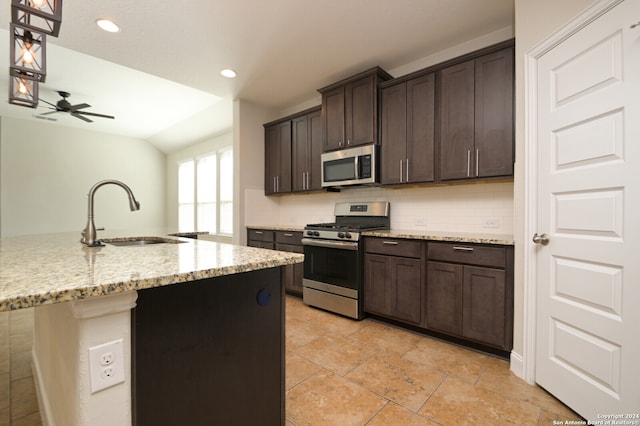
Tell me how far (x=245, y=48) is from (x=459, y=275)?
2898mm

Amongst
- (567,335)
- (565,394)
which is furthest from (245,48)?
(565,394)

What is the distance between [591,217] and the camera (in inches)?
60.6

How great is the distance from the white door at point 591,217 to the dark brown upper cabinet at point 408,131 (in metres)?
1.00

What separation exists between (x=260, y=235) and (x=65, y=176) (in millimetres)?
5201

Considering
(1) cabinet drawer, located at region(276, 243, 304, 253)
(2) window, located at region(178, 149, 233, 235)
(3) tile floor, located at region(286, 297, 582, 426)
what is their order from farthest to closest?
(2) window, located at region(178, 149, 233, 235) → (1) cabinet drawer, located at region(276, 243, 304, 253) → (3) tile floor, located at region(286, 297, 582, 426)

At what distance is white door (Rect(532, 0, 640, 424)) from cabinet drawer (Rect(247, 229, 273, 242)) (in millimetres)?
2965

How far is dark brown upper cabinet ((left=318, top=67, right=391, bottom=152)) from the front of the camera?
3.15 metres

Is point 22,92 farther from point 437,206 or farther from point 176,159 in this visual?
point 176,159

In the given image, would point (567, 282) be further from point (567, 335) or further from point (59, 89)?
point (59, 89)

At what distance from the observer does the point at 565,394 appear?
5.47ft

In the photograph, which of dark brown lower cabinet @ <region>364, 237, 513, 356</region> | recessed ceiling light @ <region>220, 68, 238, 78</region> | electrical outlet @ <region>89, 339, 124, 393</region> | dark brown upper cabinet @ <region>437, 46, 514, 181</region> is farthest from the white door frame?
recessed ceiling light @ <region>220, 68, 238, 78</region>

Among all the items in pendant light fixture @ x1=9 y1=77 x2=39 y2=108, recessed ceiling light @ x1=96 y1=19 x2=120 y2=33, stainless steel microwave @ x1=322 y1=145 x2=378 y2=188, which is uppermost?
recessed ceiling light @ x1=96 y1=19 x2=120 y2=33

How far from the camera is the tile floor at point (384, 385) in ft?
5.24

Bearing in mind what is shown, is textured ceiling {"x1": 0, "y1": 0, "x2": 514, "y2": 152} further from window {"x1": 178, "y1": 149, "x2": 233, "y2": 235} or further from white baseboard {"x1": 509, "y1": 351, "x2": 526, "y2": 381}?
white baseboard {"x1": 509, "y1": 351, "x2": 526, "y2": 381}
